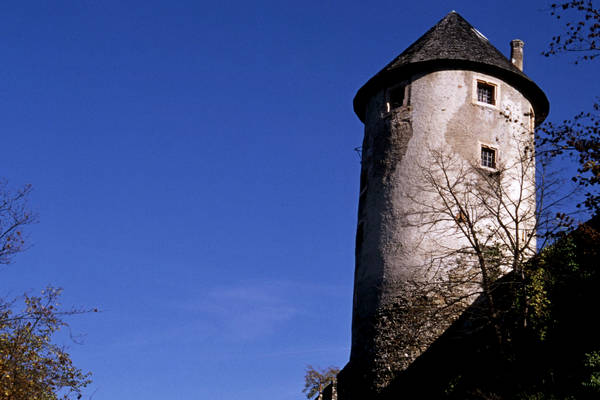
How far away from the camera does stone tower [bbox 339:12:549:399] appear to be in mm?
21125

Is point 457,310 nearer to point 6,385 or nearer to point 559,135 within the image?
point 559,135

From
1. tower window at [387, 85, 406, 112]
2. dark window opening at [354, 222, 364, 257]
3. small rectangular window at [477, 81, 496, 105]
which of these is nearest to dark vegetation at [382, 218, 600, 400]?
dark window opening at [354, 222, 364, 257]

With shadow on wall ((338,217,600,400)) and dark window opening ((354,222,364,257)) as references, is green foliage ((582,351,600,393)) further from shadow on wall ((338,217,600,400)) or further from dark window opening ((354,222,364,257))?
dark window opening ((354,222,364,257))

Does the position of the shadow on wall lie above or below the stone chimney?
below

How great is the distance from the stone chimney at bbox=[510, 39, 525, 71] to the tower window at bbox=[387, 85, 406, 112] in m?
4.45

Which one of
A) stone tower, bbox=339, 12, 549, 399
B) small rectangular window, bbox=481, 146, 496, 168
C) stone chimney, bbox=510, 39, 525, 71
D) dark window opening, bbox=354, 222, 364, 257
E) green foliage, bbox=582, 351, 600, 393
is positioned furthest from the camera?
stone chimney, bbox=510, 39, 525, 71

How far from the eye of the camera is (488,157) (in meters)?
23.0

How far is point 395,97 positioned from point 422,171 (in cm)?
310

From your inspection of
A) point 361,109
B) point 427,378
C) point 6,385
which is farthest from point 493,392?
point 361,109

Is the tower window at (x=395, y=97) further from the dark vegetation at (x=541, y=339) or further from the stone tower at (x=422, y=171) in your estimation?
the dark vegetation at (x=541, y=339)

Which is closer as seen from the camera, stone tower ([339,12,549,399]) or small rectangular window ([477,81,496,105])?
stone tower ([339,12,549,399])

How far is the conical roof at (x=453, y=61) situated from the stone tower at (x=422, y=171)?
1.5 inches

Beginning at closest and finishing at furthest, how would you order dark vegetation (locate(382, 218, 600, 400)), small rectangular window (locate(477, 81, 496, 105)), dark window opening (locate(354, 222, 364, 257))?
dark vegetation (locate(382, 218, 600, 400)), dark window opening (locate(354, 222, 364, 257)), small rectangular window (locate(477, 81, 496, 105))

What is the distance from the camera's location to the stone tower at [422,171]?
69.3ft
